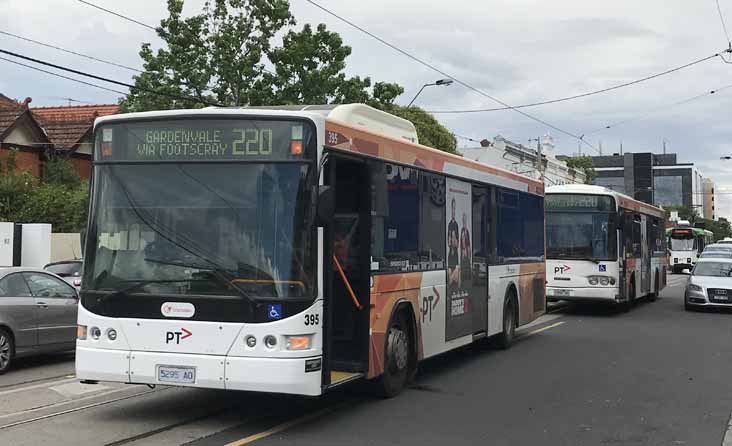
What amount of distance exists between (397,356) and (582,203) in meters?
12.5

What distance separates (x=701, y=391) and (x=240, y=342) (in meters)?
6.54

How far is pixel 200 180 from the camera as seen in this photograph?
812cm

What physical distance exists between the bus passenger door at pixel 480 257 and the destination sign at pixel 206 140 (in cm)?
536

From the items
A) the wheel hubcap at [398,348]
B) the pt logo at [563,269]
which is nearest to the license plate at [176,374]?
the wheel hubcap at [398,348]

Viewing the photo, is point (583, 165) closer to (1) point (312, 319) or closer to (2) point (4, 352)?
(2) point (4, 352)

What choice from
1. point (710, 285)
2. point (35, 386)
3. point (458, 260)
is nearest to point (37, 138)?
point (710, 285)

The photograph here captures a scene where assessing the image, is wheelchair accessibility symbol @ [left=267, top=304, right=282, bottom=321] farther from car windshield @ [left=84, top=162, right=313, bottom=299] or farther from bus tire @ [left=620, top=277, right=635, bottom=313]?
bus tire @ [left=620, top=277, right=635, bottom=313]

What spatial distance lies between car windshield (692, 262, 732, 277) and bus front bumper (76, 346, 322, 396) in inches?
779

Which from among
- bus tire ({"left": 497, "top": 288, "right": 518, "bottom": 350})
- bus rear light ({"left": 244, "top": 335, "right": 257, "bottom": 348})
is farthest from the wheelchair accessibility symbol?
bus tire ({"left": 497, "top": 288, "right": 518, "bottom": 350})

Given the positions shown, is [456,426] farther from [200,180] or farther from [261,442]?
[200,180]

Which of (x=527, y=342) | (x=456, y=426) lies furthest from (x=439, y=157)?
(x=527, y=342)

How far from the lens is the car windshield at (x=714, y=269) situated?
24578 mm

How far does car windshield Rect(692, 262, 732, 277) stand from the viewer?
80.6 ft

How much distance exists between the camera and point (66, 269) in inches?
777
